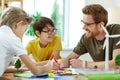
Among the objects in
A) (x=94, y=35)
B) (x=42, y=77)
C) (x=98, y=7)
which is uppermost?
(x=98, y=7)

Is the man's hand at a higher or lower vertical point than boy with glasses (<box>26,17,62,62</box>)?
lower

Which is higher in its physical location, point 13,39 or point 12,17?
point 12,17

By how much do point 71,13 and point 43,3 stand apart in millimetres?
490

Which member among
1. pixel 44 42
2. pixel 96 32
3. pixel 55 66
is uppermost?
pixel 96 32

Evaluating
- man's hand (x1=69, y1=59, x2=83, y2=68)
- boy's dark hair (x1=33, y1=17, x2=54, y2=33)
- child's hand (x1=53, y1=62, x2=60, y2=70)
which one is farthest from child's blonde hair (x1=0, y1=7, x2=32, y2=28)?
boy's dark hair (x1=33, y1=17, x2=54, y2=33)

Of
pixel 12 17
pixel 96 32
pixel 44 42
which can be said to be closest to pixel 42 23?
pixel 44 42

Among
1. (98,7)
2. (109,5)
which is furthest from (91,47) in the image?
(109,5)

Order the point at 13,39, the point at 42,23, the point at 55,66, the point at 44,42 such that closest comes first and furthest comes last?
the point at 13,39
the point at 55,66
the point at 42,23
the point at 44,42

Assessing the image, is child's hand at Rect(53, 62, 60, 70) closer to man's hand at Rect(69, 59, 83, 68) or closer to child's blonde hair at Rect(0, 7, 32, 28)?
man's hand at Rect(69, 59, 83, 68)

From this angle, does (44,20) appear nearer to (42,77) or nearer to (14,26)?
(14,26)

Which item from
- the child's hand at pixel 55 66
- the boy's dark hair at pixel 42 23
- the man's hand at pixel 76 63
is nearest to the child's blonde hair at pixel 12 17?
the child's hand at pixel 55 66

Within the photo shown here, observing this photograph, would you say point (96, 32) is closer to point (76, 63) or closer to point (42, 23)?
point (76, 63)

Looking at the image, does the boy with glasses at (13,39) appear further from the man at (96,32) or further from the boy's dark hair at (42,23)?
the boy's dark hair at (42,23)

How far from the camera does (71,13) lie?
444 cm
